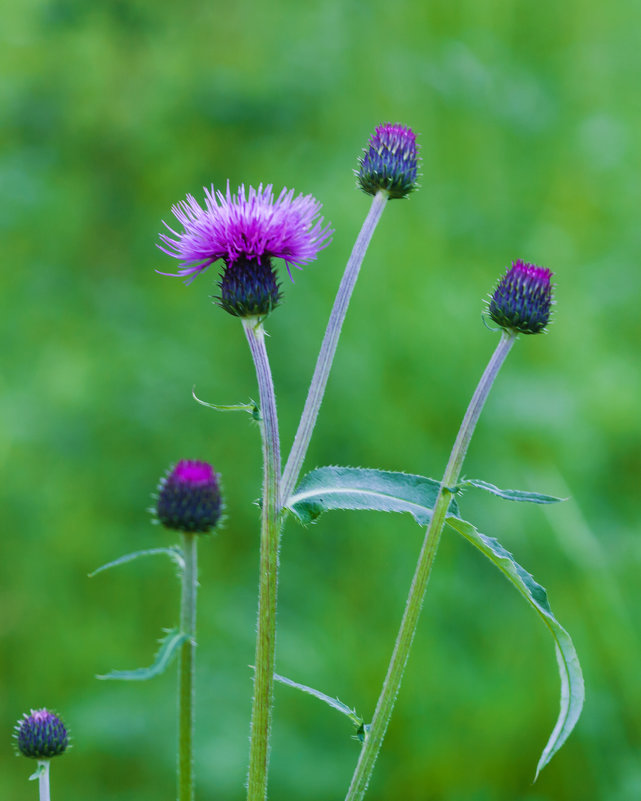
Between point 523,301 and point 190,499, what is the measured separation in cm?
55

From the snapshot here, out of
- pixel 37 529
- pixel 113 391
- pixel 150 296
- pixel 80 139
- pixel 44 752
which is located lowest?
pixel 44 752

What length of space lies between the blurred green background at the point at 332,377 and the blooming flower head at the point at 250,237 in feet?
5.95

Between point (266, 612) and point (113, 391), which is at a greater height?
point (113, 391)

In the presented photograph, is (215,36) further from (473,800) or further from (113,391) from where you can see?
(473,800)

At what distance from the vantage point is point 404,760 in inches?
119

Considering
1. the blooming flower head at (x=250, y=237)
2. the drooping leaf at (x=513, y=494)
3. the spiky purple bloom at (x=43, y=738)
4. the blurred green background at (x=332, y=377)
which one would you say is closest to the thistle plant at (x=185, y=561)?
the spiky purple bloom at (x=43, y=738)

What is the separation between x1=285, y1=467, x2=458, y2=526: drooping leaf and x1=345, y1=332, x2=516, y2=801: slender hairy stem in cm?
4

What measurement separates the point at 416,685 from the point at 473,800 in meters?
0.46

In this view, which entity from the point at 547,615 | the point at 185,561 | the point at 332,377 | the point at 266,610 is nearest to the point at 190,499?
the point at 185,561

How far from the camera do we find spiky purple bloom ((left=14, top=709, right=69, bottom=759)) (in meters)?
1.20

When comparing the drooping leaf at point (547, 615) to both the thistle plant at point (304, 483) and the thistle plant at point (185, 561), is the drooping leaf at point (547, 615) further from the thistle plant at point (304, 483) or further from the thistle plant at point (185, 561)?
the thistle plant at point (185, 561)

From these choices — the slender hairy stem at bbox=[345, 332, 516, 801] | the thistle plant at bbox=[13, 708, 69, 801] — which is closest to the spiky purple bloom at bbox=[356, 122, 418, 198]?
the slender hairy stem at bbox=[345, 332, 516, 801]

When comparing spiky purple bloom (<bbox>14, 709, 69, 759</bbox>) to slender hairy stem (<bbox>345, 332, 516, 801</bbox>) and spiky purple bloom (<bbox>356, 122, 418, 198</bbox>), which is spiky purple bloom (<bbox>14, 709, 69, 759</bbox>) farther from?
spiky purple bloom (<bbox>356, 122, 418, 198</bbox>)

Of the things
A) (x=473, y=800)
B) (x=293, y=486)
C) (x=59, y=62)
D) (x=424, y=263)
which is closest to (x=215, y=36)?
(x=59, y=62)
